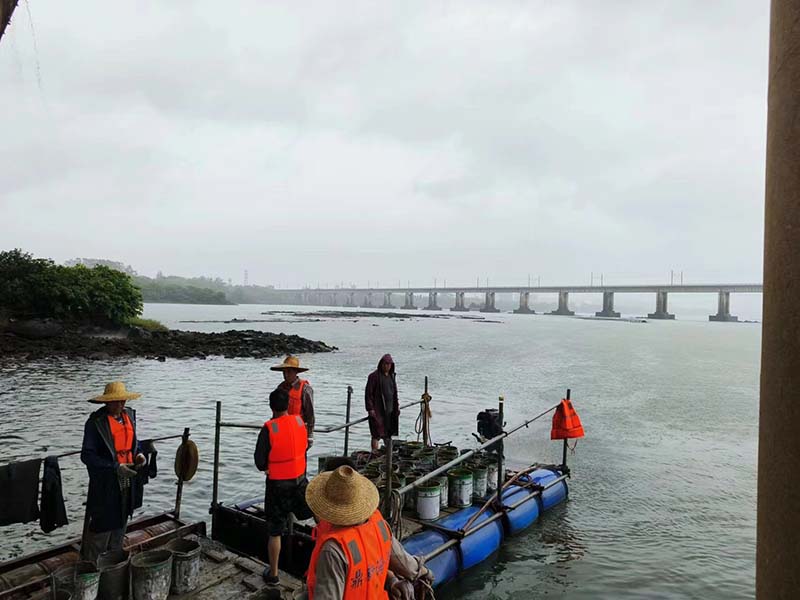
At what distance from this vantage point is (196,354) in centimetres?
4447

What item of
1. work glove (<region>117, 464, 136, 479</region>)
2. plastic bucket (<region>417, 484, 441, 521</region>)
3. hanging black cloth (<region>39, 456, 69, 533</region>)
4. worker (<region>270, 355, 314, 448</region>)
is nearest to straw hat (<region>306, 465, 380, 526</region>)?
work glove (<region>117, 464, 136, 479</region>)

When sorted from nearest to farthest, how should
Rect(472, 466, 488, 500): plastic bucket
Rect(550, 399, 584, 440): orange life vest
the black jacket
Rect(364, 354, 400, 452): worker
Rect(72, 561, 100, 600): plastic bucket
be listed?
1. Rect(72, 561, 100, 600): plastic bucket
2. the black jacket
3. Rect(472, 466, 488, 500): plastic bucket
4. Rect(364, 354, 400, 452): worker
5. Rect(550, 399, 584, 440): orange life vest

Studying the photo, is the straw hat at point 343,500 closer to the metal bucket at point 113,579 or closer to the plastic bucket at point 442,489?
the metal bucket at point 113,579

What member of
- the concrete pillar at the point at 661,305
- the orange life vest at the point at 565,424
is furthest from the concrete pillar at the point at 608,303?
the orange life vest at the point at 565,424

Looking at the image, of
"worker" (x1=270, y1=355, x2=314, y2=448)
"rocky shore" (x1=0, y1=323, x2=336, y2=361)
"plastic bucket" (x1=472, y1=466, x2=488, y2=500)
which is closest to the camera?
"worker" (x1=270, y1=355, x2=314, y2=448)

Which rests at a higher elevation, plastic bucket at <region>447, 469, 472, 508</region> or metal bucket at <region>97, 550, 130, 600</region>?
metal bucket at <region>97, 550, 130, 600</region>

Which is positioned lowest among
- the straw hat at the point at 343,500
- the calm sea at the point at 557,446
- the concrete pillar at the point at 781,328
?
the calm sea at the point at 557,446

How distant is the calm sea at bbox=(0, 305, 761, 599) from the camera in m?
10.2

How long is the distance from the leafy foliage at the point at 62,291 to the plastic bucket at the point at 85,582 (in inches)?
1728

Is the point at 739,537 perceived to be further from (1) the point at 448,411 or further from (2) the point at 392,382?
(1) the point at 448,411

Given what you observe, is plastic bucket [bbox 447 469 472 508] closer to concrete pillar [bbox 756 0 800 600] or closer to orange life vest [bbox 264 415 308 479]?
orange life vest [bbox 264 415 308 479]

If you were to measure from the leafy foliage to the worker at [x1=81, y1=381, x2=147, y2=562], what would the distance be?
4336 cm

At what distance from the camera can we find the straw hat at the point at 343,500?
3.76 m

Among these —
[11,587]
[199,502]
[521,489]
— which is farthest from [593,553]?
[11,587]
